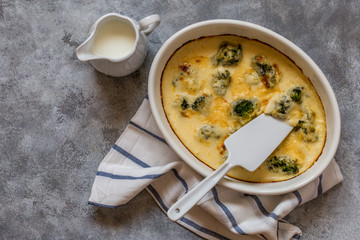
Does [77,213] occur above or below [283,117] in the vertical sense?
below

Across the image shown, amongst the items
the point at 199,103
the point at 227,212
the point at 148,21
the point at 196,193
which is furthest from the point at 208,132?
the point at 148,21

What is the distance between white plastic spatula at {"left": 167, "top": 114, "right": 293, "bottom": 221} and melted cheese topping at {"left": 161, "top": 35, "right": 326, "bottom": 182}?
1.7 inches

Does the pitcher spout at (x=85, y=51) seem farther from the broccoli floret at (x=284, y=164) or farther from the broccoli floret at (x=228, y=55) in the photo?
the broccoli floret at (x=284, y=164)

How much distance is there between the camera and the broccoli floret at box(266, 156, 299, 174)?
1.70 m

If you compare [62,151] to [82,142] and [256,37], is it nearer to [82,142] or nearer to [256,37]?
[82,142]

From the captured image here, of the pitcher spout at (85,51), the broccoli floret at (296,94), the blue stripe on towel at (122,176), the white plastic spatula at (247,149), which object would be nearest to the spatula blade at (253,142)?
the white plastic spatula at (247,149)

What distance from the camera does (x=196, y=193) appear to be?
1.66 meters

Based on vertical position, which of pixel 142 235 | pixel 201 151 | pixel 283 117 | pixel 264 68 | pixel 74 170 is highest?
pixel 264 68

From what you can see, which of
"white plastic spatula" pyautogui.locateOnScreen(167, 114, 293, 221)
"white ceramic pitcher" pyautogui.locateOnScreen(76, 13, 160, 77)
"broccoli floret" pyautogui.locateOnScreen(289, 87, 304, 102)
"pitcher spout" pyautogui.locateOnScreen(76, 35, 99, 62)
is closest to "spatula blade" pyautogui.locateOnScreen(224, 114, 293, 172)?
"white plastic spatula" pyautogui.locateOnScreen(167, 114, 293, 221)

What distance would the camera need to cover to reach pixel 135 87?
191 cm

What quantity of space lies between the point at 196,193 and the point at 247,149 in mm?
265

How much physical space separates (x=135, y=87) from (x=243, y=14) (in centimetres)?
59

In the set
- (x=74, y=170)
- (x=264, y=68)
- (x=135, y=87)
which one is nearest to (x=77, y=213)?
(x=74, y=170)

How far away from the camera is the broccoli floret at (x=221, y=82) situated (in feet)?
5.65
